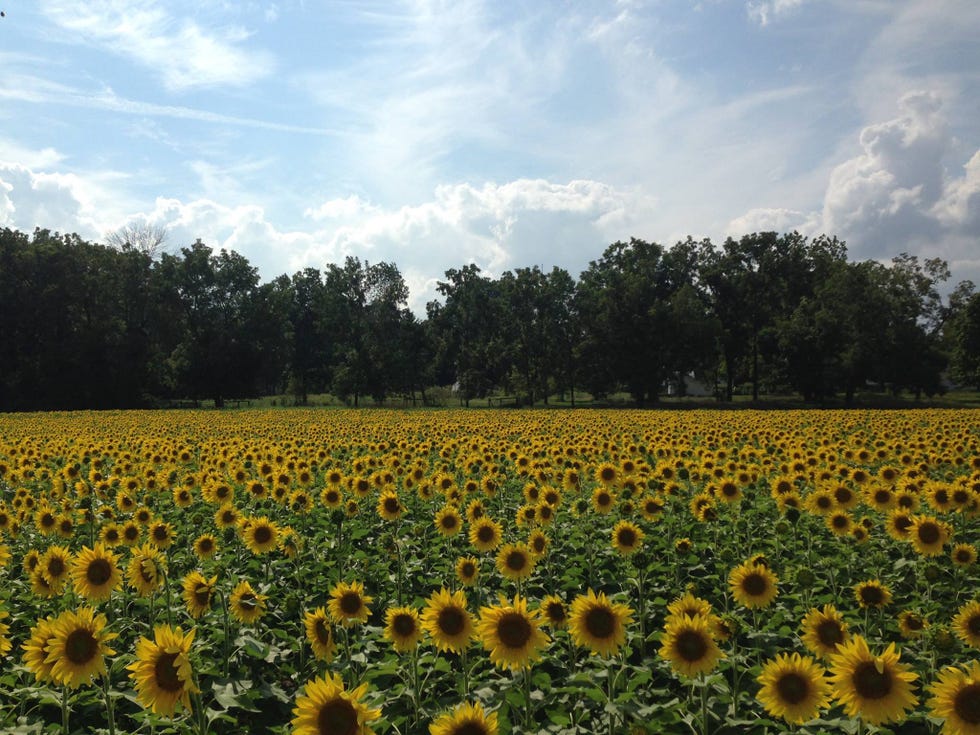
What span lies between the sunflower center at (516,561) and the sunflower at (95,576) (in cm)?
321

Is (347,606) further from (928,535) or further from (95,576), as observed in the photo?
(928,535)

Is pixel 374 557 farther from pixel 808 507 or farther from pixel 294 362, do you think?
pixel 294 362

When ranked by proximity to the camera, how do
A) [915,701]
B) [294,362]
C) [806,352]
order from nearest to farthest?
[915,701] < [806,352] < [294,362]

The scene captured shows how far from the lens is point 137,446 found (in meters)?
16.5

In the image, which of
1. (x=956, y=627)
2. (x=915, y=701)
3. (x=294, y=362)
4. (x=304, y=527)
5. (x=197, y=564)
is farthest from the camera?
(x=294, y=362)

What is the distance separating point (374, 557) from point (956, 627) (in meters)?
5.77

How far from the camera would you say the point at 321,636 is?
480cm

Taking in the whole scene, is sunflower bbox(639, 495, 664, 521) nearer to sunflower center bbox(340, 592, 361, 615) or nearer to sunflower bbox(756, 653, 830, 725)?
sunflower center bbox(340, 592, 361, 615)

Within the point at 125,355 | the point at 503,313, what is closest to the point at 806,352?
the point at 503,313

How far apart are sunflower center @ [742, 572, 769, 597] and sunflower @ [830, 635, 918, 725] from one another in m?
1.78

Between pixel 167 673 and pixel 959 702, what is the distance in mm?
4076

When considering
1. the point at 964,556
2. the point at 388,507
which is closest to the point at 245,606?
the point at 388,507

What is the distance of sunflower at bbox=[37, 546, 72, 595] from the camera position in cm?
608

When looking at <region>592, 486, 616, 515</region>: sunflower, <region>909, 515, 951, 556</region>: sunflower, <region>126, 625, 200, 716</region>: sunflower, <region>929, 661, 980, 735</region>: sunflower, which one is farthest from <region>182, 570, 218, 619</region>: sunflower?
<region>909, 515, 951, 556</region>: sunflower
